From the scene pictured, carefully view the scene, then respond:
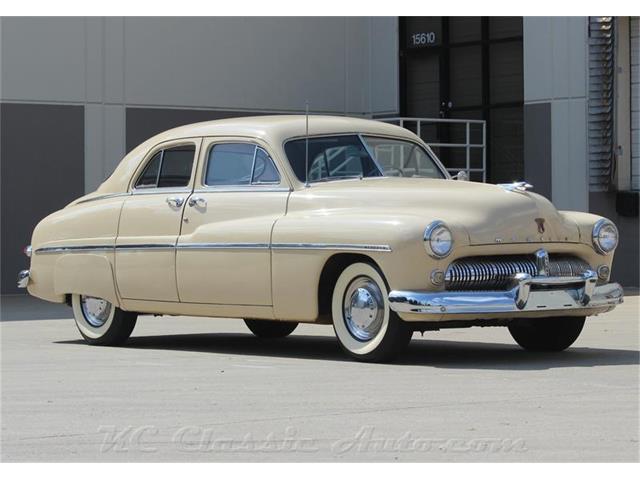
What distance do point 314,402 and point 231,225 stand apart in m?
2.99

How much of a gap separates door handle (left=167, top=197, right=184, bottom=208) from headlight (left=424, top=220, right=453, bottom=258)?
8.04 feet

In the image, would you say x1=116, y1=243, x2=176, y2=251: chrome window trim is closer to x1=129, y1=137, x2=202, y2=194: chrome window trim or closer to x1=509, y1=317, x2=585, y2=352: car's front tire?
x1=129, y1=137, x2=202, y2=194: chrome window trim

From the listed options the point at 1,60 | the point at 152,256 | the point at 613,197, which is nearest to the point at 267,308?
the point at 152,256

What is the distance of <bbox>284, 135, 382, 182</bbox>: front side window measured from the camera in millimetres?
10328

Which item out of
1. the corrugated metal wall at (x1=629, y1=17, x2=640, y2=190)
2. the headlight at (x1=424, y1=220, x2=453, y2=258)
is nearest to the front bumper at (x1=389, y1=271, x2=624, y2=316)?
the headlight at (x1=424, y1=220, x2=453, y2=258)

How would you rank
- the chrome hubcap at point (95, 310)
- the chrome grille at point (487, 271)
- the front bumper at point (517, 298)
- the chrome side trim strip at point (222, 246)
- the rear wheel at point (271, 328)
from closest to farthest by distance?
the front bumper at point (517, 298)
the chrome grille at point (487, 271)
the chrome side trim strip at point (222, 246)
the chrome hubcap at point (95, 310)
the rear wheel at point (271, 328)

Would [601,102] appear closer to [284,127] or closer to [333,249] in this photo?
[284,127]

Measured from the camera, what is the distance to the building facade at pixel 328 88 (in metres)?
19.2

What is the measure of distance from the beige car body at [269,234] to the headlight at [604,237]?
42 mm

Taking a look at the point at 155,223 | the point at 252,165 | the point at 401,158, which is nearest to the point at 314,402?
the point at 252,165

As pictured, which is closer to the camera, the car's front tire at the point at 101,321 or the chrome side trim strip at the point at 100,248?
the chrome side trim strip at the point at 100,248

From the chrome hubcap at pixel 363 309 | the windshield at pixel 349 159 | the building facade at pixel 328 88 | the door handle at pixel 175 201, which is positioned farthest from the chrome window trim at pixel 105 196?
the building facade at pixel 328 88

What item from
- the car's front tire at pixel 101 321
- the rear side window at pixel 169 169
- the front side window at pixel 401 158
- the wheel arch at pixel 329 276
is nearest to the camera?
the wheel arch at pixel 329 276

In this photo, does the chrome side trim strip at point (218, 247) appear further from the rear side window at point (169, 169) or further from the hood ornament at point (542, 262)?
the hood ornament at point (542, 262)
